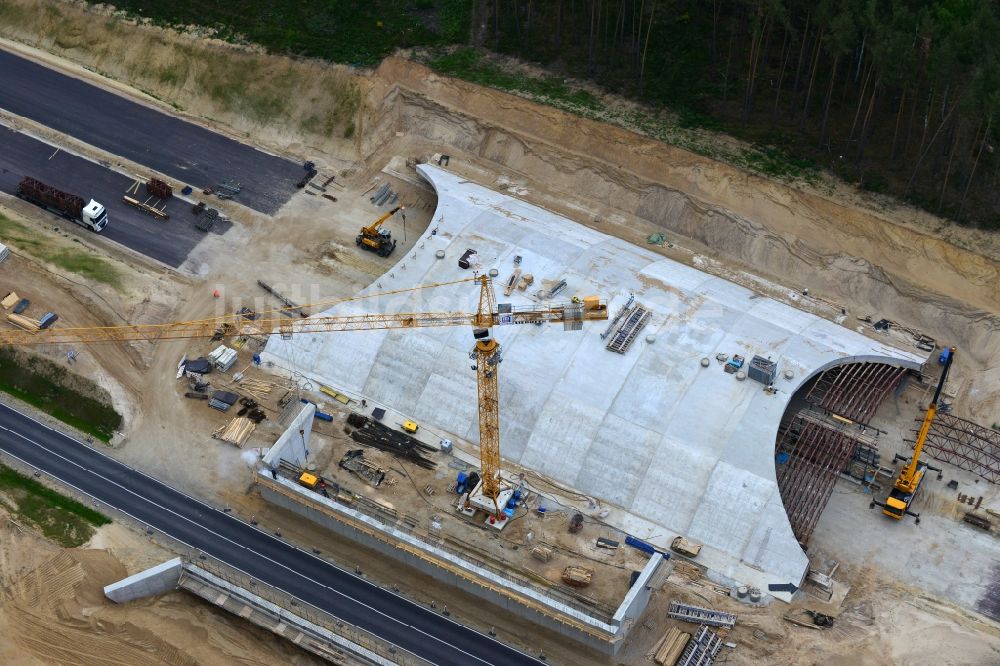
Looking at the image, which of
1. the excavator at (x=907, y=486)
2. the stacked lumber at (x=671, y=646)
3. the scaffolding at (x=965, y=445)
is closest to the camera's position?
the stacked lumber at (x=671, y=646)

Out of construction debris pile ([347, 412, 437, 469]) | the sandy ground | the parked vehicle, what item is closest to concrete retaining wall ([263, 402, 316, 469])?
construction debris pile ([347, 412, 437, 469])

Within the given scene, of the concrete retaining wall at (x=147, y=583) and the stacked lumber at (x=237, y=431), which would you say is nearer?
the concrete retaining wall at (x=147, y=583)

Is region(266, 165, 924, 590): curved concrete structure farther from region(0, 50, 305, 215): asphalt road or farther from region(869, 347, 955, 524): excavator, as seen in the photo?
region(0, 50, 305, 215): asphalt road

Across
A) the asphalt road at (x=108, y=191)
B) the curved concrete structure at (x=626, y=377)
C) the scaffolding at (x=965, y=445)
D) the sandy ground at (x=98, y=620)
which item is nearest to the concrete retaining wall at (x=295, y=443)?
the curved concrete structure at (x=626, y=377)

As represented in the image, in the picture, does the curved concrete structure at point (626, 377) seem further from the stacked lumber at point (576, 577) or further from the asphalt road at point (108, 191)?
the asphalt road at point (108, 191)

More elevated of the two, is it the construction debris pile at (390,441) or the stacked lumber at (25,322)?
the construction debris pile at (390,441)

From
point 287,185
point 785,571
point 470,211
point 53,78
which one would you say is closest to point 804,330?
point 785,571

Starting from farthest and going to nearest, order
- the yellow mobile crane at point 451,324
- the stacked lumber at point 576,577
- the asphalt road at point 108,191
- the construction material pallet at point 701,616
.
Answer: the asphalt road at point 108,191, the yellow mobile crane at point 451,324, the stacked lumber at point 576,577, the construction material pallet at point 701,616

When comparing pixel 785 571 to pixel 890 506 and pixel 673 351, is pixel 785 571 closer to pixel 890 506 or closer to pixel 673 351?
pixel 890 506
